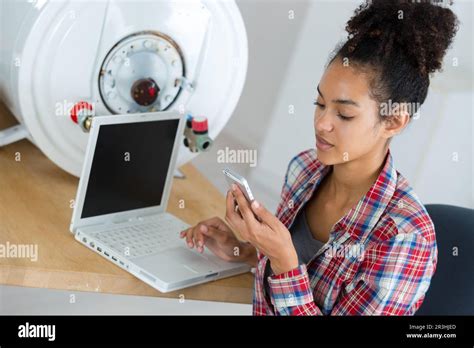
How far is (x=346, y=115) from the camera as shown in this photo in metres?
1.23

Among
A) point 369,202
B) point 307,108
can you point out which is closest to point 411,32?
point 369,202

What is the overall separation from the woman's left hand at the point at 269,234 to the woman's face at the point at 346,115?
16cm

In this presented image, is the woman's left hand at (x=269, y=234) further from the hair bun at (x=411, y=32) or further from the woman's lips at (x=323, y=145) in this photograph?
the hair bun at (x=411, y=32)

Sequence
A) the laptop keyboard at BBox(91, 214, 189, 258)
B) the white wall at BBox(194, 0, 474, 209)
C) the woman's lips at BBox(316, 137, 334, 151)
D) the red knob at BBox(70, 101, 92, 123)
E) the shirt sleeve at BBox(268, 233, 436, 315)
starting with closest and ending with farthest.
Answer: the shirt sleeve at BBox(268, 233, 436, 315) → the woman's lips at BBox(316, 137, 334, 151) → the laptop keyboard at BBox(91, 214, 189, 258) → the red knob at BBox(70, 101, 92, 123) → the white wall at BBox(194, 0, 474, 209)

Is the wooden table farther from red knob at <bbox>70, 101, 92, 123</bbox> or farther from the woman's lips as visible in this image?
the woman's lips

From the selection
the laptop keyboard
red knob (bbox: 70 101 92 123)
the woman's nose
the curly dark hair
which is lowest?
the laptop keyboard

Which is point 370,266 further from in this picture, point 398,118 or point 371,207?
point 398,118

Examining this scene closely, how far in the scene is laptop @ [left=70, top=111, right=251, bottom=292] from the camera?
Answer: 1.36 metres

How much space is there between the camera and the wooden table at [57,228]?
4.29 ft

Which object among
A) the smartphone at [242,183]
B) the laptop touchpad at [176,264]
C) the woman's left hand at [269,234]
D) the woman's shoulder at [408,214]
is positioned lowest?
the laptop touchpad at [176,264]

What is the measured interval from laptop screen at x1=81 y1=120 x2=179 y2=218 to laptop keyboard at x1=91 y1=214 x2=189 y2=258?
4 cm

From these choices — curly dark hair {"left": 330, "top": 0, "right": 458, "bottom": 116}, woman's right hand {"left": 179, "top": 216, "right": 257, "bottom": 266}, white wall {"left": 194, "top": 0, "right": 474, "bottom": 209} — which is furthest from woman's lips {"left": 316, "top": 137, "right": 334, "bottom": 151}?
white wall {"left": 194, "top": 0, "right": 474, "bottom": 209}

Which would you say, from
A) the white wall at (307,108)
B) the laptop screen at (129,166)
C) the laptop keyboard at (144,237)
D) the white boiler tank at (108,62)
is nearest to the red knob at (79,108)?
the white boiler tank at (108,62)
